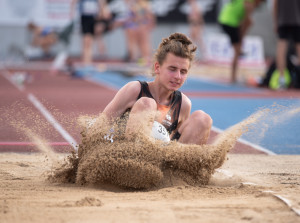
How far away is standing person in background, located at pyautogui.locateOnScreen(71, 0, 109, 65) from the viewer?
20141mm

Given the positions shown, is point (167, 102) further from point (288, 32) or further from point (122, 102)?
point (288, 32)

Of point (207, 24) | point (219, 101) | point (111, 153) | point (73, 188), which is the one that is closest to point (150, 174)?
point (111, 153)

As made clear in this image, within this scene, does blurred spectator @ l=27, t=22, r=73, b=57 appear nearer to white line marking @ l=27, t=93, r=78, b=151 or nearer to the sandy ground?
white line marking @ l=27, t=93, r=78, b=151

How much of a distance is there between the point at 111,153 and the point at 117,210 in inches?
26.7

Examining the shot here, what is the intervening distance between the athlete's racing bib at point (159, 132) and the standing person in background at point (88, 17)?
630 inches

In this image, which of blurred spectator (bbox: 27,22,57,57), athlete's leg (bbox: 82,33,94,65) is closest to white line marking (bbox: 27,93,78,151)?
athlete's leg (bbox: 82,33,94,65)

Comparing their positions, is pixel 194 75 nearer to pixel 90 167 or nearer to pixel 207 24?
pixel 207 24

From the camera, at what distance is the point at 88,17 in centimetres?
2064

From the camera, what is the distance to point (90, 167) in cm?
388

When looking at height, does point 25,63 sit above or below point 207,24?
below

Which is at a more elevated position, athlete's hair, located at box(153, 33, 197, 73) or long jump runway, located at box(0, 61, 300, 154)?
athlete's hair, located at box(153, 33, 197, 73)

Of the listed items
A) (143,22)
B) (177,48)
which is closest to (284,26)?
(177,48)

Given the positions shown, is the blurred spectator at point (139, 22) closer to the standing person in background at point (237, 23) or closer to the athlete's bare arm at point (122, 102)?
the standing person in background at point (237, 23)

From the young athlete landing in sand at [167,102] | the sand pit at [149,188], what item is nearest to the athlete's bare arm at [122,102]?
the young athlete landing in sand at [167,102]
